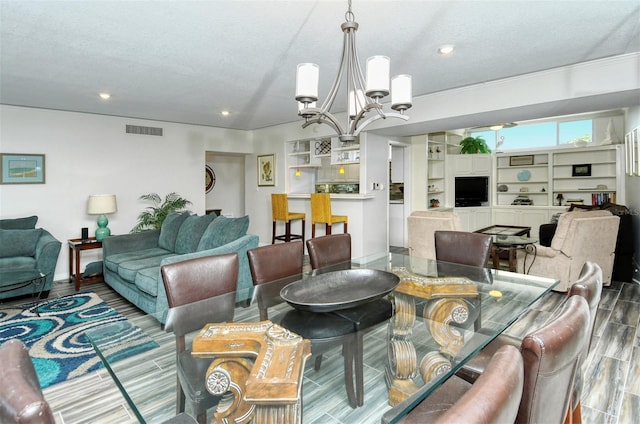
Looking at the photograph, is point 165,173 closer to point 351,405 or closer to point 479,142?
point 351,405

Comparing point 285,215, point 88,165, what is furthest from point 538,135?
point 88,165

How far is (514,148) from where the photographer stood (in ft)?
26.3

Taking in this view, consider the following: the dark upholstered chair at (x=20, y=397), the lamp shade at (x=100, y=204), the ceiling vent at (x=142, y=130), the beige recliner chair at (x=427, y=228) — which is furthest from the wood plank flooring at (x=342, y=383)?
the ceiling vent at (x=142, y=130)

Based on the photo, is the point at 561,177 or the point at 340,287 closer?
the point at 340,287

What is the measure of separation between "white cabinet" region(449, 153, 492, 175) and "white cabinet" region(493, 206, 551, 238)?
981 mm

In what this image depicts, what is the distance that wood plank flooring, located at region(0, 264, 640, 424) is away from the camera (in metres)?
1.28

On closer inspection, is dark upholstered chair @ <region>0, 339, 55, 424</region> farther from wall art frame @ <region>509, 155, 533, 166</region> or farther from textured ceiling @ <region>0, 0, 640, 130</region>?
wall art frame @ <region>509, 155, 533, 166</region>

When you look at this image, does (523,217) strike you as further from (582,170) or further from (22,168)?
(22,168)

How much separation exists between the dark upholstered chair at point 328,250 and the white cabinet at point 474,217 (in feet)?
17.5

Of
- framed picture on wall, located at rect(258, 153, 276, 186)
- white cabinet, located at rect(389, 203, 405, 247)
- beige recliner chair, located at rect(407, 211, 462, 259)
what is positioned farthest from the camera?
white cabinet, located at rect(389, 203, 405, 247)

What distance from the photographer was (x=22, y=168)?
4.93 metres

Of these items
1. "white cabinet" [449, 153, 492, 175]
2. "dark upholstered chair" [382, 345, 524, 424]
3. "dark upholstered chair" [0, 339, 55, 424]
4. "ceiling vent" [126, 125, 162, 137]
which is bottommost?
"dark upholstered chair" [0, 339, 55, 424]

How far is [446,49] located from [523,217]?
594 cm

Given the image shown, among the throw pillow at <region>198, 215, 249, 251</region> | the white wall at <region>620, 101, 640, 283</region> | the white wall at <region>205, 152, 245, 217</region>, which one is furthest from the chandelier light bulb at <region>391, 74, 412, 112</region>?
the white wall at <region>205, 152, 245, 217</region>
